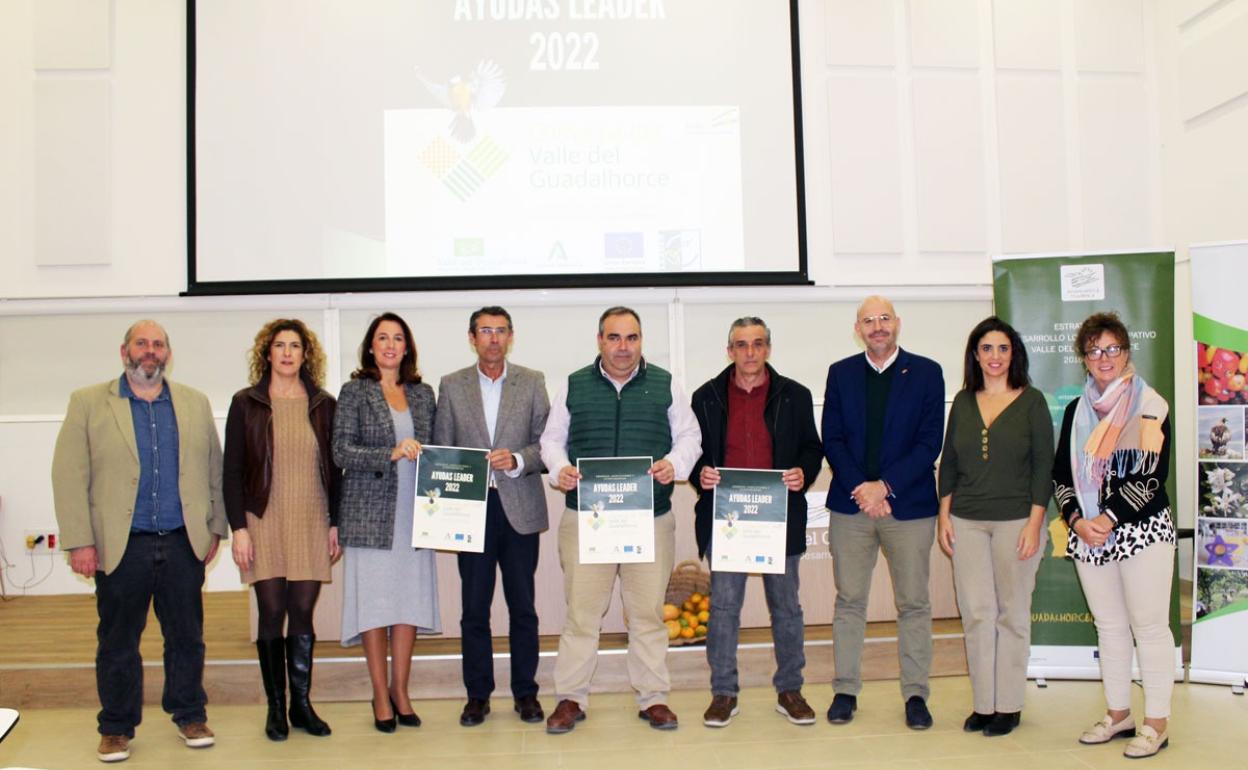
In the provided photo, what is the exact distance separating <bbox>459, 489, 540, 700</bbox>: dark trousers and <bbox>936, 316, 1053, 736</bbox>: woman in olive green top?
1.68 m

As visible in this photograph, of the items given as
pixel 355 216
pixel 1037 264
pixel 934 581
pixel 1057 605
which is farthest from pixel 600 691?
pixel 355 216

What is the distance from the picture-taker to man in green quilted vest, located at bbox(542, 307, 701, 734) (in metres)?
3.72

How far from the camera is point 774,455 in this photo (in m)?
3.76

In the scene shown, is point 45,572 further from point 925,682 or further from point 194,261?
point 925,682

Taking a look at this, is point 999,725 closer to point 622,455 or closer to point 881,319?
point 881,319

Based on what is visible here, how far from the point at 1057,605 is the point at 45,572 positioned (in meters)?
6.22

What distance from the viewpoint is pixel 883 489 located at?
364 centimetres

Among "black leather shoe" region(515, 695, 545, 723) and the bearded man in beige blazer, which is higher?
the bearded man in beige blazer

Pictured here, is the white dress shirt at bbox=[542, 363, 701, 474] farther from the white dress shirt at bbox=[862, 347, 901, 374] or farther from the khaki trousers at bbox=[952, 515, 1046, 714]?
the khaki trousers at bbox=[952, 515, 1046, 714]

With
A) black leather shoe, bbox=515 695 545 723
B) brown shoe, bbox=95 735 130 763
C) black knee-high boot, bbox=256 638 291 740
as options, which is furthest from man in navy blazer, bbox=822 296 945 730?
brown shoe, bbox=95 735 130 763

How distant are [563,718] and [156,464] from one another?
1873mm

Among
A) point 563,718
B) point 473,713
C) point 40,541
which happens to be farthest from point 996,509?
point 40,541

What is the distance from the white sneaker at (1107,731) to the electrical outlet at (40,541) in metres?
6.19

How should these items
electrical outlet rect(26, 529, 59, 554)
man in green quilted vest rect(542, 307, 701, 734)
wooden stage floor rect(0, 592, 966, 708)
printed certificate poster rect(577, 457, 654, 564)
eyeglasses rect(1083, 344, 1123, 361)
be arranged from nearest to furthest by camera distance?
eyeglasses rect(1083, 344, 1123, 361) → printed certificate poster rect(577, 457, 654, 564) → man in green quilted vest rect(542, 307, 701, 734) → wooden stage floor rect(0, 592, 966, 708) → electrical outlet rect(26, 529, 59, 554)
